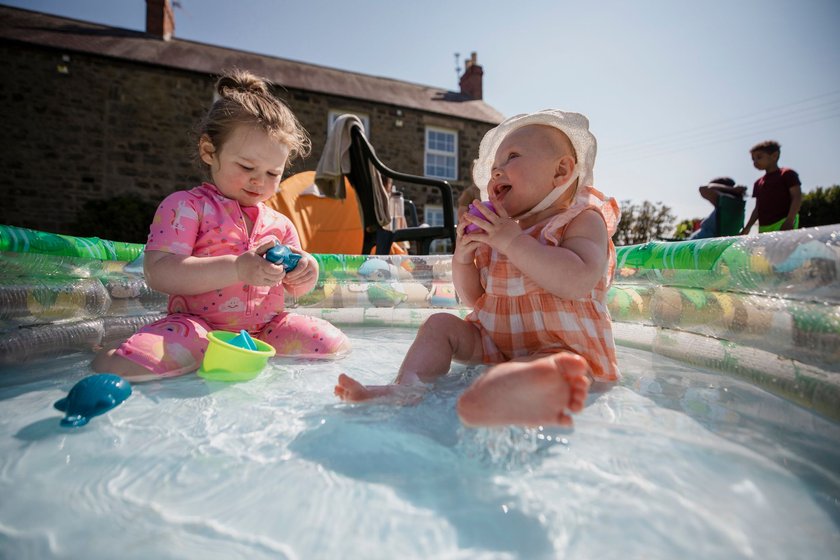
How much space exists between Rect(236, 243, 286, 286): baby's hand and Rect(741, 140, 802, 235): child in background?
18.6 ft

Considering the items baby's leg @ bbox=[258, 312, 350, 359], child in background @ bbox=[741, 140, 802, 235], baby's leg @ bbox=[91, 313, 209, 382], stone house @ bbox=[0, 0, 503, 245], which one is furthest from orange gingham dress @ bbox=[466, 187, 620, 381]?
stone house @ bbox=[0, 0, 503, 245]

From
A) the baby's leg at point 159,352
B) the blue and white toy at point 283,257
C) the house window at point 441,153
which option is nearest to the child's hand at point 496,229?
the blue and white toy at point 283,257

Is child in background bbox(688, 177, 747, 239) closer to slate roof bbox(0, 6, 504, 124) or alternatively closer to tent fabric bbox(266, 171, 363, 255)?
tent fabric bbox(266, 171, 363, 255)

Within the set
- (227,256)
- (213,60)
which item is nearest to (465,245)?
(227,256)

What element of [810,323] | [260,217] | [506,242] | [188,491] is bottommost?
[188,491]

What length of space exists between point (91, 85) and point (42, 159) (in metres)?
1.94

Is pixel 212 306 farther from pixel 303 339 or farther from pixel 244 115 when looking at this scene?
pixel 244 115

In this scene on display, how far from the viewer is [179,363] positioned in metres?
1.57

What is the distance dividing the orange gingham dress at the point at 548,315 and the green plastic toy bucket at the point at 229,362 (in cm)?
75

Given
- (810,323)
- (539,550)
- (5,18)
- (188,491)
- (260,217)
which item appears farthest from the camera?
(5,18)

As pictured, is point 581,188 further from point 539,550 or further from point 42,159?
point 42,159

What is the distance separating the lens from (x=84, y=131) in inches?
392

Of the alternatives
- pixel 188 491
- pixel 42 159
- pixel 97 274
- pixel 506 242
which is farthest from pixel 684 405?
pixel 42 159

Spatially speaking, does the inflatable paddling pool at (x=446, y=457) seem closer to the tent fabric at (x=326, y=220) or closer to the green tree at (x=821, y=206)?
the tent fabric at (x=326, y=220)
